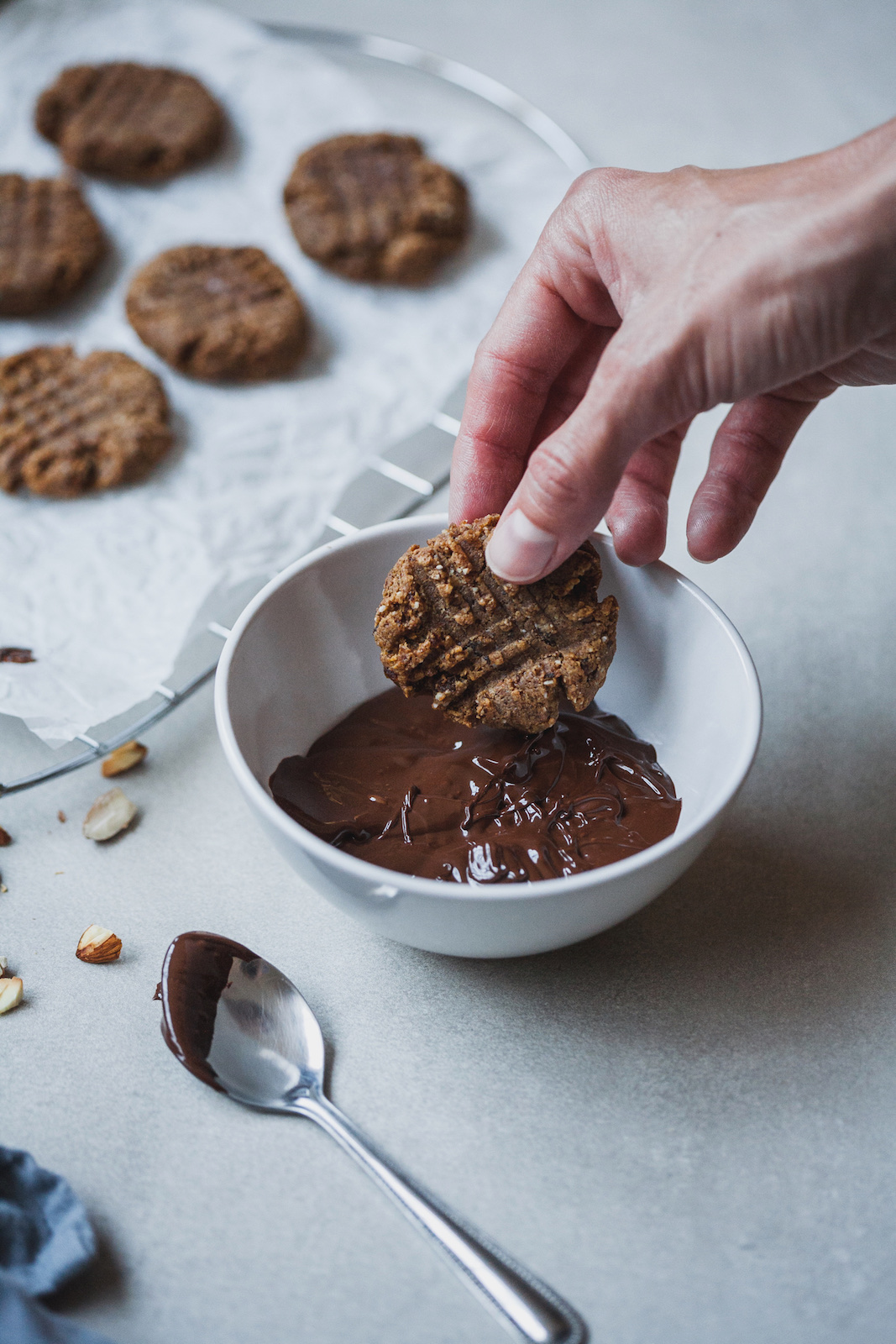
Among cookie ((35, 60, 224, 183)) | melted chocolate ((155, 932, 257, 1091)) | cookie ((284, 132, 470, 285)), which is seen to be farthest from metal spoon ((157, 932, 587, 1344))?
cookie ((35, 60, 224, 183))

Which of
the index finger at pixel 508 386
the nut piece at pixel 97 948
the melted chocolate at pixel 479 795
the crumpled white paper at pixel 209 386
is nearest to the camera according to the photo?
the melted chocolate at pixel 479 795

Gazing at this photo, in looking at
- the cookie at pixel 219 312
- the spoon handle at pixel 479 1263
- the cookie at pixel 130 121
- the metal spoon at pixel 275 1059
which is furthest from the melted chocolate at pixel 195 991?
the cookie at pixel 130 121

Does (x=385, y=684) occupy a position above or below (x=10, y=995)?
above

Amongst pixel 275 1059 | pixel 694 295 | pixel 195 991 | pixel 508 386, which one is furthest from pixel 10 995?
pixel 694 295

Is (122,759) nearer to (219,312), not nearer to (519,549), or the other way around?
(519,549)

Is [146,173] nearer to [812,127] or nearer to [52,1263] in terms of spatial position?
[812,127]

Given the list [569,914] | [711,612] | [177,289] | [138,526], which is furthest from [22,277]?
[569,914]

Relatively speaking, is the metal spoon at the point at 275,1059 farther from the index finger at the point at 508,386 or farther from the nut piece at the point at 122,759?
the index finger at the point at 508,386
